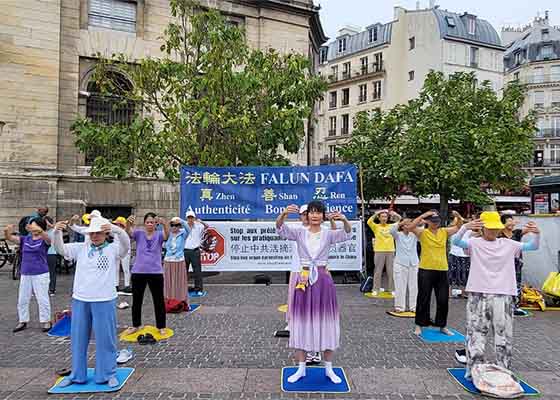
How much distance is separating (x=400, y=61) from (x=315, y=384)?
47221mm

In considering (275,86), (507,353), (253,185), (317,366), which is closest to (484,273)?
(507,353)

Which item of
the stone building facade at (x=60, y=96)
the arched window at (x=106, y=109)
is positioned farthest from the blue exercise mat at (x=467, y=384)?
the arched window at (x=106, y=109)

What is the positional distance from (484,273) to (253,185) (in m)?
8.28

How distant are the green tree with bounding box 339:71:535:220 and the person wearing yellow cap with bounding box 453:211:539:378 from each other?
388 inches

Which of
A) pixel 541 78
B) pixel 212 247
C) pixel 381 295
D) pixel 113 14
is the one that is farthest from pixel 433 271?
pixel 541 78

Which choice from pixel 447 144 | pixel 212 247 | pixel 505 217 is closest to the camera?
pixel 505 217

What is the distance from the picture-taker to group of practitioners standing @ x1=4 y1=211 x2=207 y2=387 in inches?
215

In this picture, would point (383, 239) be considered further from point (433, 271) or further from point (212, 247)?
point (212, 247)

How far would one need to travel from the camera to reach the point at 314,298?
558 cm

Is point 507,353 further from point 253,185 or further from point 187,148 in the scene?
point 187,148

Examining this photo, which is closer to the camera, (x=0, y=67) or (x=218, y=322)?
(x=218, y=322)

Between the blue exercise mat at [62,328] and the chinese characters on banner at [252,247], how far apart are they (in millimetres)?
5348

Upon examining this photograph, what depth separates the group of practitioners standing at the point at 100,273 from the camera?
5.46 m

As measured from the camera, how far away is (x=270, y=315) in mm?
9344
